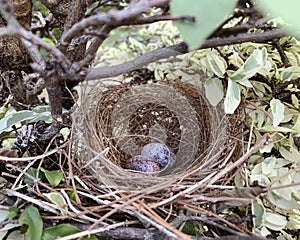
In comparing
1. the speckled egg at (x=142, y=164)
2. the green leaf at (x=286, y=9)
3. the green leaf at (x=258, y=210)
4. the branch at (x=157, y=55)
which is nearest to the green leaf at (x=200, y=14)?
the green leaf at (x=286, y=9)

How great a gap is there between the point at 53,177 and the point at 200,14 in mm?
327

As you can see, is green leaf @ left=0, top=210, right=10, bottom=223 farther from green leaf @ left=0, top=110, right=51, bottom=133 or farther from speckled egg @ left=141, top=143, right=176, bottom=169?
speckled egg @ left=141, top=143, right=176, bottom=169

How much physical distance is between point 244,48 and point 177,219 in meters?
0.33

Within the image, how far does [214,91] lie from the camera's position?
0.62m

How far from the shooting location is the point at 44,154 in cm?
56

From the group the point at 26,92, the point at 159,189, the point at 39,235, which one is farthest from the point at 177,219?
the point at 26,92

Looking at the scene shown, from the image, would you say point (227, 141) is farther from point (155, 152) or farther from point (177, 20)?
point (177, 20)

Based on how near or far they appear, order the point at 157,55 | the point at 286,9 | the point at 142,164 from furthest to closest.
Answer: the point at 142,164
the point at 157,55
the point at 286,9

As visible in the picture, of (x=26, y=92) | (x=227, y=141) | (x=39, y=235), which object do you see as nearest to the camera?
(x=39, y=235)

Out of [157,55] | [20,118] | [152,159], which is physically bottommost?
[152,159]

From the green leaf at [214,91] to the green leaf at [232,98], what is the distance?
3 cm

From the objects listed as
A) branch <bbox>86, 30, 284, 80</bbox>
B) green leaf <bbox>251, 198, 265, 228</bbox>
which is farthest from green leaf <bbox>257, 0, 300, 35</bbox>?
green leaf <bbox>251, 198, 265, 228</bbox>

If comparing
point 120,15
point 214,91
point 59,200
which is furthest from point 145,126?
point 120,15

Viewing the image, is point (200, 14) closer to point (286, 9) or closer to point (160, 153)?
point (286, 9)
